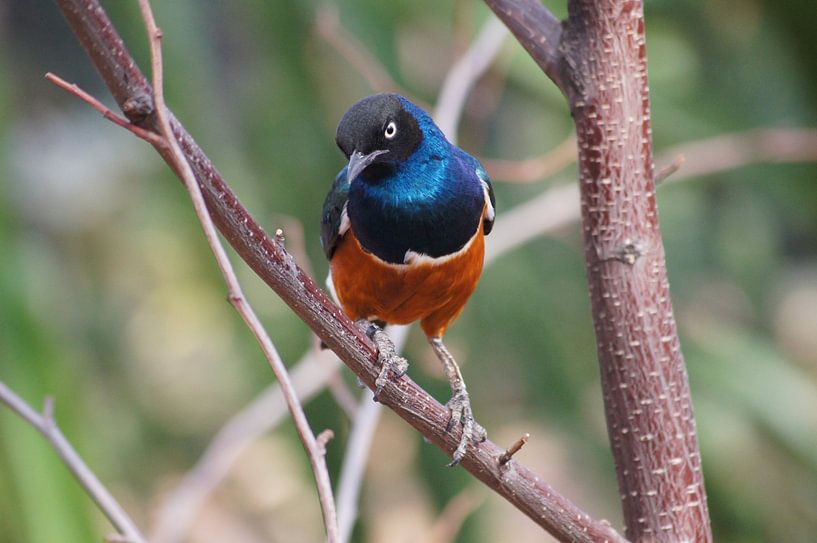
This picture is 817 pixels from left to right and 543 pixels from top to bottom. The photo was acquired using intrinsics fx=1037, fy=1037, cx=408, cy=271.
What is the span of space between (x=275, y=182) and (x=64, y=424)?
5.28 ft

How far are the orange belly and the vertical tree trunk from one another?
1.61 feet

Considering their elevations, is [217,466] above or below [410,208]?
below

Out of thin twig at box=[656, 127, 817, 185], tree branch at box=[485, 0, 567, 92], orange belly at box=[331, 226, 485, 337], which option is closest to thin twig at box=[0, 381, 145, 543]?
orange belly at box=[331, 226, 485, 337]

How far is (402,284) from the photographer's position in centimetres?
260

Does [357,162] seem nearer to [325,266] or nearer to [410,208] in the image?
[410,208]

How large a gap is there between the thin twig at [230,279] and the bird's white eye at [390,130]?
875 mm

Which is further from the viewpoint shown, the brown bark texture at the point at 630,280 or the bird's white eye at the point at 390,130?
the bird's white eye at the point at 390,130

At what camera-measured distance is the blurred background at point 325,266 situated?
172 inches

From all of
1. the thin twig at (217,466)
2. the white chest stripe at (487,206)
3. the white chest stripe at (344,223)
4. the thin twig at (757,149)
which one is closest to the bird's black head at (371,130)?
the white chest stripe at (344,223)

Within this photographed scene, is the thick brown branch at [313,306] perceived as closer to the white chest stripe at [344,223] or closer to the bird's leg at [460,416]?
the bird's leg at [460,416]

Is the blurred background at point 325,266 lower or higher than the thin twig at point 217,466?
higher

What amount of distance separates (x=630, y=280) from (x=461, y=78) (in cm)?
109

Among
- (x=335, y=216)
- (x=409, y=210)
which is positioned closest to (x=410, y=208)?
(x=409, y=210)

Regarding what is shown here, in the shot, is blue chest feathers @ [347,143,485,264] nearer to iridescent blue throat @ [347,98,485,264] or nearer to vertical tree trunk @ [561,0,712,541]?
iridescent blue throat @ [347,98,485,264]
